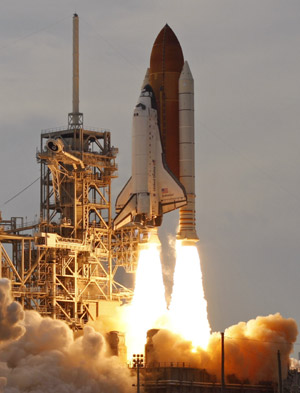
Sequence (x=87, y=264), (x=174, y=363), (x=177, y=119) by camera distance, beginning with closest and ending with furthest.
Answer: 1. (x=174, y=363)
2. (x=177, y=119)
3. (x=87, y=264)

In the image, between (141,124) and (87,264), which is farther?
(87,264)

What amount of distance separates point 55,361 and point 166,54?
25.3m

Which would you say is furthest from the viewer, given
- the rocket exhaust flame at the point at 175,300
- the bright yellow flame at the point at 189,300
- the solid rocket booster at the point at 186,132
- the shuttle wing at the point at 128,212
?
the solid rocket booster at the point at 186,132

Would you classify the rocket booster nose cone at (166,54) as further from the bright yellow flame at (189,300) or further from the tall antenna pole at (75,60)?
the bright yellow flame at (189,300)

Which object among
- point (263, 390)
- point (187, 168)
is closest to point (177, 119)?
point (187, 168)

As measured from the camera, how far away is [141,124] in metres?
88.2

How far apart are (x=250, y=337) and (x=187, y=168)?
13.8m

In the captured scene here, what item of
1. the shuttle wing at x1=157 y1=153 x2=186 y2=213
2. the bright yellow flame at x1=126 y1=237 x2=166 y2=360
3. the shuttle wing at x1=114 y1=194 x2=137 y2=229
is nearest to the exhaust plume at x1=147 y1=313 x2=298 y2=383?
the bright yellow flame at x1=126 y1=237 x2=166 y2=360

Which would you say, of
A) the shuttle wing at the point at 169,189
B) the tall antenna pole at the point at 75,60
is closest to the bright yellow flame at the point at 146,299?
the shuttle wing at the point at 169,189

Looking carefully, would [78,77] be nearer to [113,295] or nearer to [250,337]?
[113,295]

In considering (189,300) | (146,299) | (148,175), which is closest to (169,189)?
(148,175)

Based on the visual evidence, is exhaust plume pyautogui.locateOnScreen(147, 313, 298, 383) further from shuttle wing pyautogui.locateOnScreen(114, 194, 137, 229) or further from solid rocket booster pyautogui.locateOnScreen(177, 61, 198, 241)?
solid rocket booster pyautogui.locateOnScreen(177, 61, 198, 241)

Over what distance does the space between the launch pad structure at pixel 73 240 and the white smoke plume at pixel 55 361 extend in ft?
27.1

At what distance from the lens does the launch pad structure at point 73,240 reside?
94875 mm
